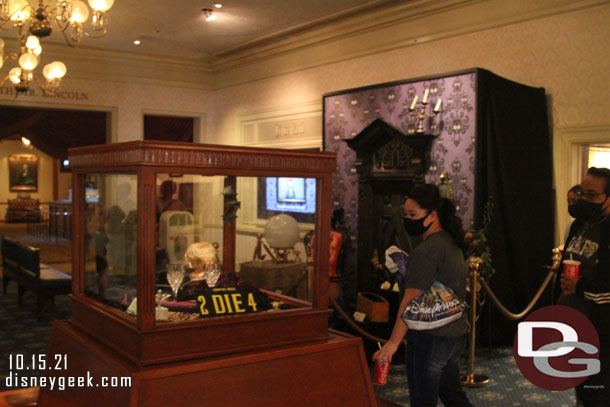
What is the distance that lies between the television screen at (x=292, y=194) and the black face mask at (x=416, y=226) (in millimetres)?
580

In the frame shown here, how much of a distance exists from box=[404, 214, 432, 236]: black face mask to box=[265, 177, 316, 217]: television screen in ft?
1.90

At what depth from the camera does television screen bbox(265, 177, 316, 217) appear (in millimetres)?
3080

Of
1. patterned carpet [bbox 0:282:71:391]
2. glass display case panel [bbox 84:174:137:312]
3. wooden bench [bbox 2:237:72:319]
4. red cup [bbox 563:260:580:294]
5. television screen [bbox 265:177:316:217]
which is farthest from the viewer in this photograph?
wooden bench [bbox 2:237:72:319]

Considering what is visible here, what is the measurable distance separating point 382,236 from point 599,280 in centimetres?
378

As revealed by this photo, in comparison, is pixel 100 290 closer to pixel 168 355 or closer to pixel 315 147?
pixel 168 355

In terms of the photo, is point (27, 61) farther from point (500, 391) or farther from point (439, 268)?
point (500, 391)

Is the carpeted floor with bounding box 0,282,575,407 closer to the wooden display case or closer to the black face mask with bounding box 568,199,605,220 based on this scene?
the black face mask with bounding box 568,199,605,220

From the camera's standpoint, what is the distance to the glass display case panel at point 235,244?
279 cm

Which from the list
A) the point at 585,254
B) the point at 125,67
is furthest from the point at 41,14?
the point at 125,67

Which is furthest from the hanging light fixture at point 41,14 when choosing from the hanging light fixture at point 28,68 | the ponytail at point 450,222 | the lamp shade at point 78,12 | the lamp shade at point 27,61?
the ponytail at point 450,222

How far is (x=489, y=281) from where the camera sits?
612 centimetres

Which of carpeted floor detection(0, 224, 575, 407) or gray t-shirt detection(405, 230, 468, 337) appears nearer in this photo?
gray t-shirt detection(405, 230, 468, 337)
